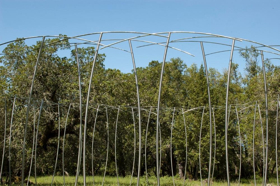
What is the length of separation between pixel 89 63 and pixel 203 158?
13.3 meters

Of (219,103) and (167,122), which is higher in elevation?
(219,103)

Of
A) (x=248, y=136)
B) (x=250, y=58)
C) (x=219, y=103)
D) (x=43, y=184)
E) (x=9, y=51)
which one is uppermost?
(x=250, y=58)

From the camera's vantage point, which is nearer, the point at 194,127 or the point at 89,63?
the point at 89,63

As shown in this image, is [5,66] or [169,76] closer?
[5,66]

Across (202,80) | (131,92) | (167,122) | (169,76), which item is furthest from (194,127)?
(169,76)

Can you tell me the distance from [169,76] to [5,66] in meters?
20.6

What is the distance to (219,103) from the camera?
33344 mm

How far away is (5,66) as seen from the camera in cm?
2220

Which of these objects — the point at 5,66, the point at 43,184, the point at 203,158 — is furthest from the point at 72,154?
the point at 203,158

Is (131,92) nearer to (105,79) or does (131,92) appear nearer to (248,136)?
(105,79)

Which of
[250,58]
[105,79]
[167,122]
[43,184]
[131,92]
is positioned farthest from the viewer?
[250,58]

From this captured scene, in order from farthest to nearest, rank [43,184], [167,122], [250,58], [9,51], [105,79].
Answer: [250,58], [167,122], [105,79], [9,51], [43,184]

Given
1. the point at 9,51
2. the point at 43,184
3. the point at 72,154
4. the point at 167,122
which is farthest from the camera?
the point at 167,122

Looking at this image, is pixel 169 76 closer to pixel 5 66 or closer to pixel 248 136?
pixel 248 136
